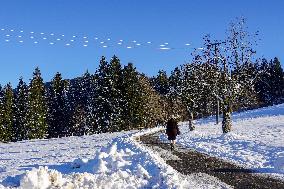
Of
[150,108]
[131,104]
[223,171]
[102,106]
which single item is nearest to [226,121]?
[223,171]

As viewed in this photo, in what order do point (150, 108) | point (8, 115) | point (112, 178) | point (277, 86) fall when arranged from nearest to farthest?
point (112, 178), point (8, 115), point (150, 108), point (277, 86)

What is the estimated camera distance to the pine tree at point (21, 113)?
263 ft

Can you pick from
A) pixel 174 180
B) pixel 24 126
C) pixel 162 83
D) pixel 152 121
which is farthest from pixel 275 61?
pixel 174 180

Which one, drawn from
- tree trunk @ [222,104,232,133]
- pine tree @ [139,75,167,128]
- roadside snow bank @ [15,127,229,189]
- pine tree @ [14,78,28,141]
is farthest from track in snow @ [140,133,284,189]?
pine tree @ [139,75,167,128]

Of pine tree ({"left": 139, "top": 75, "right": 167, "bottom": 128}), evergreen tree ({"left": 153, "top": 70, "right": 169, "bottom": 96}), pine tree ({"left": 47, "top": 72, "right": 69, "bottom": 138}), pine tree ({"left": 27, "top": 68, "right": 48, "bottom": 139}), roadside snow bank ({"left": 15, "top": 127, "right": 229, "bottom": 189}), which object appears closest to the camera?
roadside snow bank ({"left": 15, "top": 127, "right": 229, "bottom": 189})

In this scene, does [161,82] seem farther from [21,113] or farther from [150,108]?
[21,113]

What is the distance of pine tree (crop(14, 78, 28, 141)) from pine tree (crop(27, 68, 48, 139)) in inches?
42.8

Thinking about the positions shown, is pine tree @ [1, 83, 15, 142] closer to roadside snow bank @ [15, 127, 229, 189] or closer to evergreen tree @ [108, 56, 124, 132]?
evergreen tree @ [108, 56, 124, 132]

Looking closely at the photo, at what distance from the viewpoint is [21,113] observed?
3209 inches

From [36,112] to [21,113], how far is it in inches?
127

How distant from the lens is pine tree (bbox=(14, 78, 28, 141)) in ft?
263

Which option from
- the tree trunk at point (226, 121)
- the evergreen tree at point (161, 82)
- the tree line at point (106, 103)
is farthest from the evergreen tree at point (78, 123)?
the tree trunk at point (226, 121)

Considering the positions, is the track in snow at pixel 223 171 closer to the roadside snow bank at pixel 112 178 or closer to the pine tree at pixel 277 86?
the roadside snow bank at pixel 112 178

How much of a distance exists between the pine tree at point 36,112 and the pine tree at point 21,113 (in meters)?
1.09
